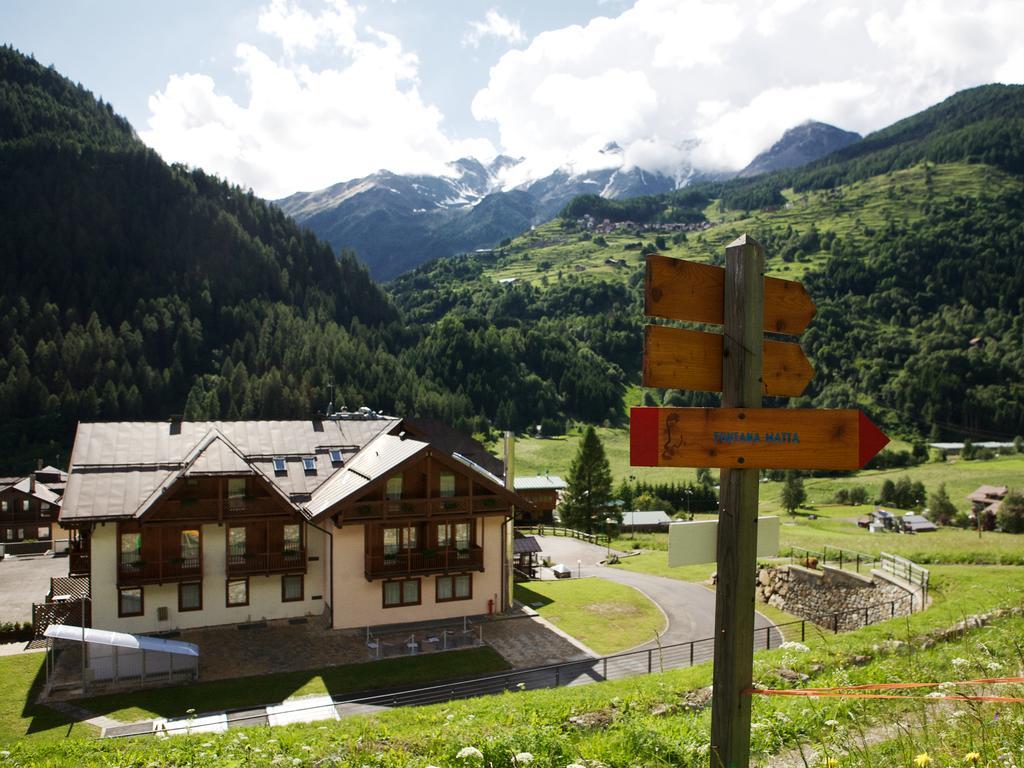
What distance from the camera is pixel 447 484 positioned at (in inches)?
1218

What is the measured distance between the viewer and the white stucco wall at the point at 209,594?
2773cm

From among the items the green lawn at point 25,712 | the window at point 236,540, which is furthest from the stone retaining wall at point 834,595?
the green lawn at point 25,712

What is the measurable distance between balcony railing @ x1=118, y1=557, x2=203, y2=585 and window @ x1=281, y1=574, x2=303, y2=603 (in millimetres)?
3635

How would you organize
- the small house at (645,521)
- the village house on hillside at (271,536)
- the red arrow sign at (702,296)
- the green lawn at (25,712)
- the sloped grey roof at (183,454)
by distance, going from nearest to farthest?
1. the red arrow sign at (702,296)
2. the green lawn at (25,712)
3. the village house on hillside at (271,536)
4. the sloped grey roof at (183,454)
5. the small house at (645,521)

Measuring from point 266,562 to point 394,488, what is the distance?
6316 millimetres

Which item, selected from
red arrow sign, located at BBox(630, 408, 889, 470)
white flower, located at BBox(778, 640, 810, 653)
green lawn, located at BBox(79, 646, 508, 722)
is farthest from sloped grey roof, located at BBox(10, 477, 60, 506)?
red arrow sign, located at BBox(630, 408, 889, 470)

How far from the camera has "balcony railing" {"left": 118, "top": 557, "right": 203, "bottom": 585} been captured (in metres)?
27.9

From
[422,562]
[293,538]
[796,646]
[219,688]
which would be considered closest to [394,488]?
[422,562]

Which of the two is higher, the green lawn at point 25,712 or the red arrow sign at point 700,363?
the red arrow sign at point 700,363

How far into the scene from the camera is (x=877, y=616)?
28.6 meters

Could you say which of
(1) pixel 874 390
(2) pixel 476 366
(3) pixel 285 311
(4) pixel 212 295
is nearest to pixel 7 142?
(4) pixel 212 295

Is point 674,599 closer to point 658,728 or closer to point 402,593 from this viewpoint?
point 402,593

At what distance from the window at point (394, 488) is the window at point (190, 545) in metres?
8.06

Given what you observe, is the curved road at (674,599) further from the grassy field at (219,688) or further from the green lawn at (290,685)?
the grassy field at (219,688)
